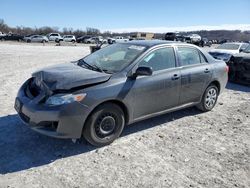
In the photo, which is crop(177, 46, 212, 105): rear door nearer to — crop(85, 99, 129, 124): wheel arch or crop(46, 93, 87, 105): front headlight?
crop(85, 99, 129, 124): wheel arch

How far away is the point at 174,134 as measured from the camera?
5234 millimetres

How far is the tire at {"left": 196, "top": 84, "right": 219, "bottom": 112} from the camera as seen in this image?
20.9ft

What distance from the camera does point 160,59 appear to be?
17.5ft

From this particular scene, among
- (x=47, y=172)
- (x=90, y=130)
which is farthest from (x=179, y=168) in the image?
(x=47, y=172)

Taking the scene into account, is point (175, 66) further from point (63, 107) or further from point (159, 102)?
point (63, 107)

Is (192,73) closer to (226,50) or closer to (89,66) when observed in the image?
(89,66)

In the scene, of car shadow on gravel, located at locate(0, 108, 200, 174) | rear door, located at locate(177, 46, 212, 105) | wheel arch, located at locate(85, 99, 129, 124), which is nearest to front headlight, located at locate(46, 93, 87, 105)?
wheel arch, located at locate(85, 99, 129, 124)

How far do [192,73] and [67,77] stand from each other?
106 inches

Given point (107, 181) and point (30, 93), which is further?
point (30, 93)

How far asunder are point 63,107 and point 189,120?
3084mm

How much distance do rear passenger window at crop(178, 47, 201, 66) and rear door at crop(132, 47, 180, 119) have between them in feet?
0.83

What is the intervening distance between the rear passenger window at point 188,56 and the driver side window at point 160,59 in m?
0.27

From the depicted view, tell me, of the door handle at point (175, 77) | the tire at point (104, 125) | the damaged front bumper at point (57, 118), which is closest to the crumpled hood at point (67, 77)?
Answer: the damaged front bumper at point (57, 118)

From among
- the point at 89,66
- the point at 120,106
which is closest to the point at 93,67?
the point at 89,66
